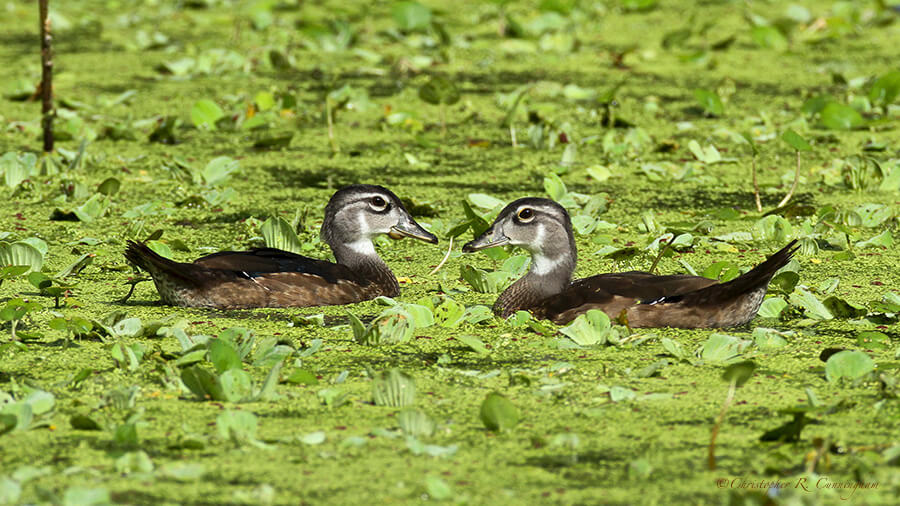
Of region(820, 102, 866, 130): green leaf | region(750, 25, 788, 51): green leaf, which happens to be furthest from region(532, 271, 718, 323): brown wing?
region(750, 25, 788, 51): green leaf

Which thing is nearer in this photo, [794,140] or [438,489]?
[438,489]

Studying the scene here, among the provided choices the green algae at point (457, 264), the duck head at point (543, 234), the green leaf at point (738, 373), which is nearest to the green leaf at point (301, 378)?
the green algae at point (457, 264)

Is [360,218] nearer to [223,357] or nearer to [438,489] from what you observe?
[223,357]

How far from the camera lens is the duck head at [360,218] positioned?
7.25 m

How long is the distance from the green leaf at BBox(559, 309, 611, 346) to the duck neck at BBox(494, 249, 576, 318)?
27.7 inches

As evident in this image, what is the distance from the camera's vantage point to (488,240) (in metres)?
6.81

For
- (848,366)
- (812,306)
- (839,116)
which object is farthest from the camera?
(839,116)

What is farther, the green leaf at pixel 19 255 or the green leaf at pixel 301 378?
the green leaf at pixel 19 255

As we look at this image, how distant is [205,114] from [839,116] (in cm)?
478

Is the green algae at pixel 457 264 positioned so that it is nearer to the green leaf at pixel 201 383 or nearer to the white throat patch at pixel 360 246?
the green leaf at pixel 201 383

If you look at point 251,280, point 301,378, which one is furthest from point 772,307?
point 251,280

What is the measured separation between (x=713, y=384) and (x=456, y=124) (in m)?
5.84

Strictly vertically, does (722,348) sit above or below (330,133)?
above

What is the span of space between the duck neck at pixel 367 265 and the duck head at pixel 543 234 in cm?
66
